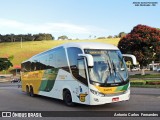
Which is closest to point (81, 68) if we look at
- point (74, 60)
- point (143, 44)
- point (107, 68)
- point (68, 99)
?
point (74, 60)

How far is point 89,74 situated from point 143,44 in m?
34.7

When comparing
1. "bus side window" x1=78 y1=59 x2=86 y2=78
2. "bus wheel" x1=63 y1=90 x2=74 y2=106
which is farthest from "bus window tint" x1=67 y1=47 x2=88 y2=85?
"bus wheel" x1=63 y1=90 x2=74 y2=106

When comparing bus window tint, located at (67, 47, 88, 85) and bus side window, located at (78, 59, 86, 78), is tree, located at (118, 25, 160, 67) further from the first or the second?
bus side window, located at (78, 59, 86, 78)

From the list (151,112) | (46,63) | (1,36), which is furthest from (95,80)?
(1,36)

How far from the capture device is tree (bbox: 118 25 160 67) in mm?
46344

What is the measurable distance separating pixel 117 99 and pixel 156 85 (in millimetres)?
15736

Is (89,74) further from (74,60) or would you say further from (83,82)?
(74,60)

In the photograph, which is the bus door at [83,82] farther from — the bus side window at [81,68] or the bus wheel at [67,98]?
the bus wheel at [67,98]

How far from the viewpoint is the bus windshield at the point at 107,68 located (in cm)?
1375

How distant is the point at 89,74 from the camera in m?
13.8

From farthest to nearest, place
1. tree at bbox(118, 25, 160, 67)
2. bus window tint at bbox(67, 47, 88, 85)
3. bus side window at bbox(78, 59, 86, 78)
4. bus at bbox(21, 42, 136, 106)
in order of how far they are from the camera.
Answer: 1. tree at bbox(118, 25, 160, 67)
2. bus window tint at bbox(67, 47, 88, 85)
3. bus side window at bbox(78, 59, 86, 78)
4. bus at bbox(21, 42, 136, 106)

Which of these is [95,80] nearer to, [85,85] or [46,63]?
[85,85]

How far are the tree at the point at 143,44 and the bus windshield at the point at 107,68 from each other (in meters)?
32.0

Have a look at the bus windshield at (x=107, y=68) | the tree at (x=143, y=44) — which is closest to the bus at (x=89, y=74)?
the bus windshield at (x=107, y=68)
